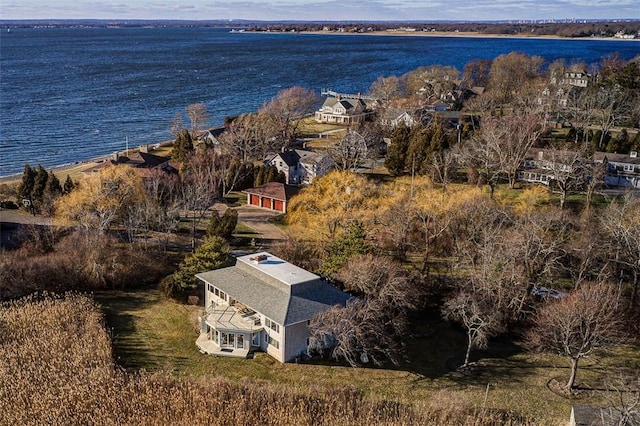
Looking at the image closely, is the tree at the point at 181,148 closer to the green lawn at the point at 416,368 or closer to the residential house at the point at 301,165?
the residential house at the point at 301,165

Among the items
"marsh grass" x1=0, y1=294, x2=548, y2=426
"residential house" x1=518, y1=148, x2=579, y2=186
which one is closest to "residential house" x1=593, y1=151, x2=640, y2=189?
"residential house" x1=518, y1=148, x2=579, y2=186

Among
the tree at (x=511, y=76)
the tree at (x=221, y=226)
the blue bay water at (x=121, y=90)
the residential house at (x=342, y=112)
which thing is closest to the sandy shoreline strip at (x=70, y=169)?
the blue bay water at (x=121, y=90)

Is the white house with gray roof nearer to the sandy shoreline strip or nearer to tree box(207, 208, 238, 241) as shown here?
tree box(207, 208, 238, 241)

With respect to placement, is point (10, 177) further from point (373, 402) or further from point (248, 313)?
point (373, 402)

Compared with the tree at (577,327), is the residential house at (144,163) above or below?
above

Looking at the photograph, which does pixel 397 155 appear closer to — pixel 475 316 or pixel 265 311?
pixel 475 316

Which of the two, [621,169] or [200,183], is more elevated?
[200,183]

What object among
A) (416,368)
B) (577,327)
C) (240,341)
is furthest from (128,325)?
(577,327)
